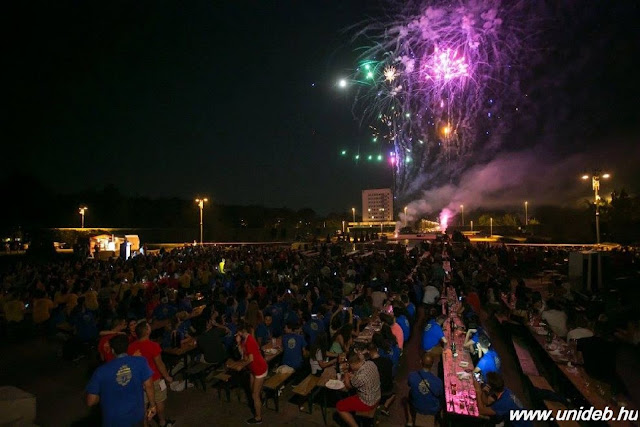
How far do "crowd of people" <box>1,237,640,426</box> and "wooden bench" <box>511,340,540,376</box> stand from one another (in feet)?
2.86

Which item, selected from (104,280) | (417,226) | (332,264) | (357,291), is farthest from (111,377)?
(417,226)

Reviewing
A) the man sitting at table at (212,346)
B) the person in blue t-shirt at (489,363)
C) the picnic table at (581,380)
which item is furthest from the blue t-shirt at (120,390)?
the picnic table at (581,380)

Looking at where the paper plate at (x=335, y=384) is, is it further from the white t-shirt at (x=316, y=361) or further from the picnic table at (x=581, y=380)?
the picnic table at (x=581, y=380)

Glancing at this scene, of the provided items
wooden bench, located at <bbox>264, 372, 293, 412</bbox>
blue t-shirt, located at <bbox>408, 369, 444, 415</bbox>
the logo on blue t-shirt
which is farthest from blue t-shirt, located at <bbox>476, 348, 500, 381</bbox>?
the logo on blue t-shirt

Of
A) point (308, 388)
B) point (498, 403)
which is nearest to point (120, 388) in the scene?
point (308, 388)

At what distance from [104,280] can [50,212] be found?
4638 cm

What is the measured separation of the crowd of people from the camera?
511cm

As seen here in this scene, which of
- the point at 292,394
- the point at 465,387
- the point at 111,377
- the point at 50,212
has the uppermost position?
the point at 50,212

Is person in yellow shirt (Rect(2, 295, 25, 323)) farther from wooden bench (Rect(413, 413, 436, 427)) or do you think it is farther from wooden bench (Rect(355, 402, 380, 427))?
wooden bench (Rect(413, 413, 436, 427))

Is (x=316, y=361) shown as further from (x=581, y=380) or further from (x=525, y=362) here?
(x=581, y=380)

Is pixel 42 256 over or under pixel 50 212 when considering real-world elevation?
under

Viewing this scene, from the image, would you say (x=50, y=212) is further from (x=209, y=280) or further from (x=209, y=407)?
(x=209, y=407)

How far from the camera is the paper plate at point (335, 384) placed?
5.90 metres

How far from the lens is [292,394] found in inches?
276
